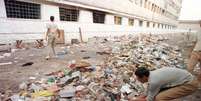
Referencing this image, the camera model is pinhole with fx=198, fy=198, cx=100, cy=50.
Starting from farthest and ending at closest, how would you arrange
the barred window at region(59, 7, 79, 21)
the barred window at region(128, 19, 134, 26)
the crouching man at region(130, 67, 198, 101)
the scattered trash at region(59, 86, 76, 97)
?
the barred window at region(128, 19, 134, 26) < the barred window at region(59, 7, 79, 21) < the scattered trash at region(59, 86, 76, 97) < the crouching man at region(130, 67, 198, 101)

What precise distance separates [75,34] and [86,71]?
8189mm

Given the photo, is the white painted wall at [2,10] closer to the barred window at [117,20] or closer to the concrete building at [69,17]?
the concrete building at [69,17]

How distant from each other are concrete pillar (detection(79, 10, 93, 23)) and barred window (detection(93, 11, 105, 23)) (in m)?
0.87

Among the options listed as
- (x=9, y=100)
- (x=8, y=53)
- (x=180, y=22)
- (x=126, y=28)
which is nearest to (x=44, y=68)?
(x=9, y=100)

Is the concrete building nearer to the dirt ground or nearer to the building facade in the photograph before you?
the dirt ground

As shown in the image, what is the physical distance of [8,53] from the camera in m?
8.57

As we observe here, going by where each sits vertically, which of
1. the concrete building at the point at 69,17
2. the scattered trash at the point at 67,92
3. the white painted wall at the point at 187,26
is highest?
the white painted wall at the point at 187,26

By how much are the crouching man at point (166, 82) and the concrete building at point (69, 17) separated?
829 cm

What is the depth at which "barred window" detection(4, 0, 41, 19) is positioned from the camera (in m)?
9.70

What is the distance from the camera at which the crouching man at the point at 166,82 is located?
312cm

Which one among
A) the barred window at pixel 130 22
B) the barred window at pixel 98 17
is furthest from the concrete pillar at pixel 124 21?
the barred window at pixel 98 17

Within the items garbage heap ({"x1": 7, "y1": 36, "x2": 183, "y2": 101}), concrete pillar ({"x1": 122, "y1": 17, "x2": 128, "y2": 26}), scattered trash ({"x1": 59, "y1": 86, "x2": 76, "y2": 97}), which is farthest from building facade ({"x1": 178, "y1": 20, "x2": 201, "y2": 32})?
scattered trash ({"x1": 59, "y1": 86, "x2": 76, "y2": 97})

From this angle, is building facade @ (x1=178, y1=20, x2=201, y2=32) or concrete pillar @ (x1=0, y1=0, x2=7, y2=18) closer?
concrete pillar @ (x1=0, y1=0, x2=7, y2=18)

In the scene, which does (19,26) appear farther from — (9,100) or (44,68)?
(9,100)
